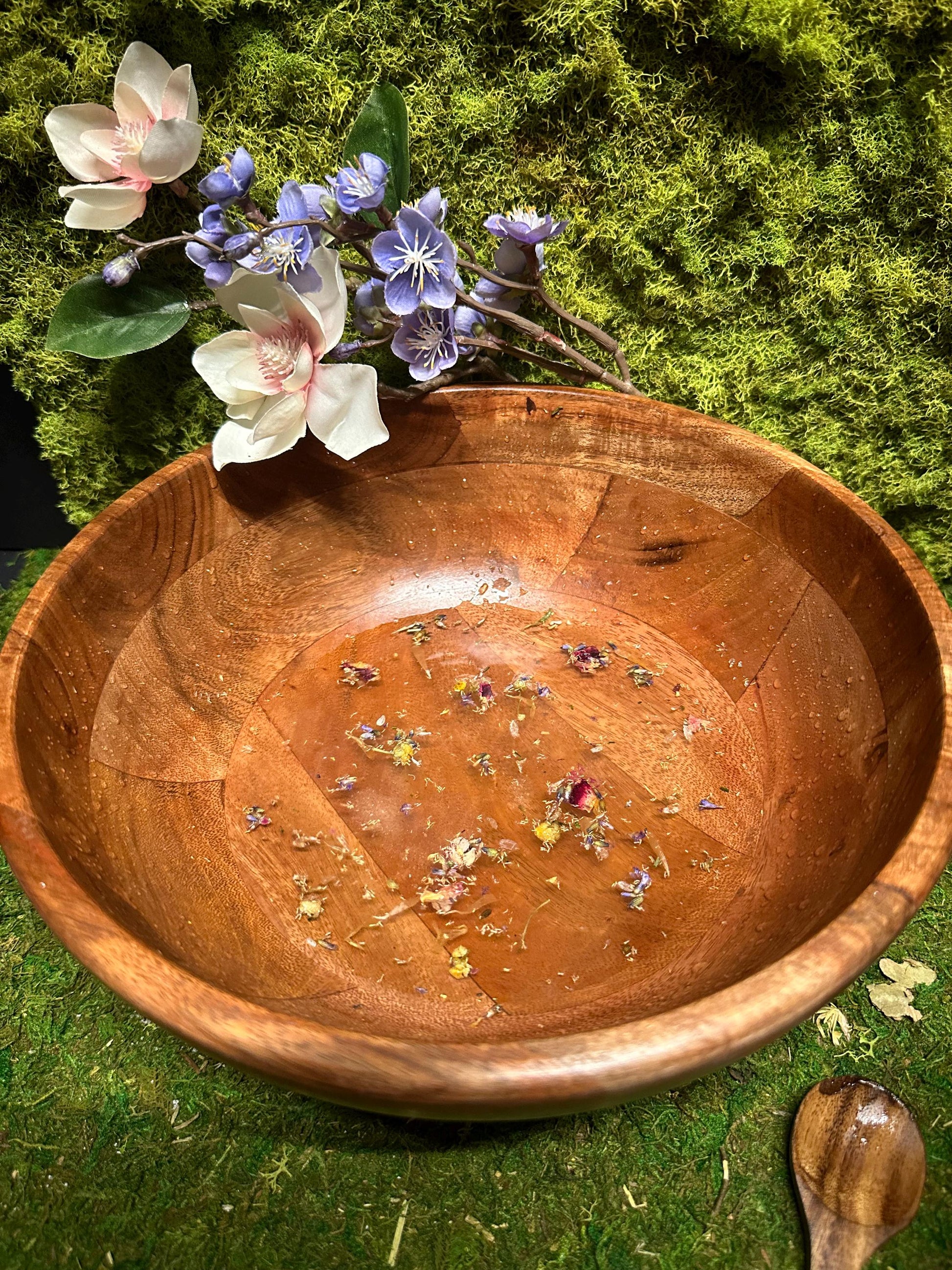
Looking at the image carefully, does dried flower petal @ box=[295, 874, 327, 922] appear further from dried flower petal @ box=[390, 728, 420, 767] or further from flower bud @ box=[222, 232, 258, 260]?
flower bud @ box=[222, 232, 258, 260]

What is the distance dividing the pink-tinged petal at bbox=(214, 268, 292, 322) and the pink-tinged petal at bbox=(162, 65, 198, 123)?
0.14 metres

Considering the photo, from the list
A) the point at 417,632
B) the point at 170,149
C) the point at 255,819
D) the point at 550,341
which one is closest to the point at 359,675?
the point at 417,632

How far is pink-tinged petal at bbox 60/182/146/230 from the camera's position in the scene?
31.2 inches

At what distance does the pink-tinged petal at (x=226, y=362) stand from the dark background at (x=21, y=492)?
42 cm

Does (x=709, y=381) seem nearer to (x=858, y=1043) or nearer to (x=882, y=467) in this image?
(x=882, y=467)

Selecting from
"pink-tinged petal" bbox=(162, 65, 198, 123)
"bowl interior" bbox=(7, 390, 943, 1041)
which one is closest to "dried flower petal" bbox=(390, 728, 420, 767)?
"bowl interior" bbox=(7, 390, 943, 1041)

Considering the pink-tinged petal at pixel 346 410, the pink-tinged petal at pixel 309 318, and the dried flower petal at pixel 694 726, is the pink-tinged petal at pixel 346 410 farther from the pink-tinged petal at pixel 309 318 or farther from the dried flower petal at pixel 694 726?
the dried flower petal at pixel 694 726

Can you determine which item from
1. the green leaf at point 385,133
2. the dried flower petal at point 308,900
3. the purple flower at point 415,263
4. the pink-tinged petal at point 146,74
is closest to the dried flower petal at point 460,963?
the dried flower petal at point 308,900

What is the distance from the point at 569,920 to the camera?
735 millimetres

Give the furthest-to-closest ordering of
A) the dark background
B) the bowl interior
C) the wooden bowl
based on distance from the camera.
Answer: the dark background < the bowl interior < the wooden bowl

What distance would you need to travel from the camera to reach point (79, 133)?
81cm

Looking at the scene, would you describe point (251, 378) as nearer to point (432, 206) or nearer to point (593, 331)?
point (432, 206)

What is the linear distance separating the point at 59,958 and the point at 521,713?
54 cm

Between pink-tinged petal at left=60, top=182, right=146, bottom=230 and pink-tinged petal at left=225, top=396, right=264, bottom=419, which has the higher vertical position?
pink-tinged petal at left=60, top=182, right=146, bottom=230
